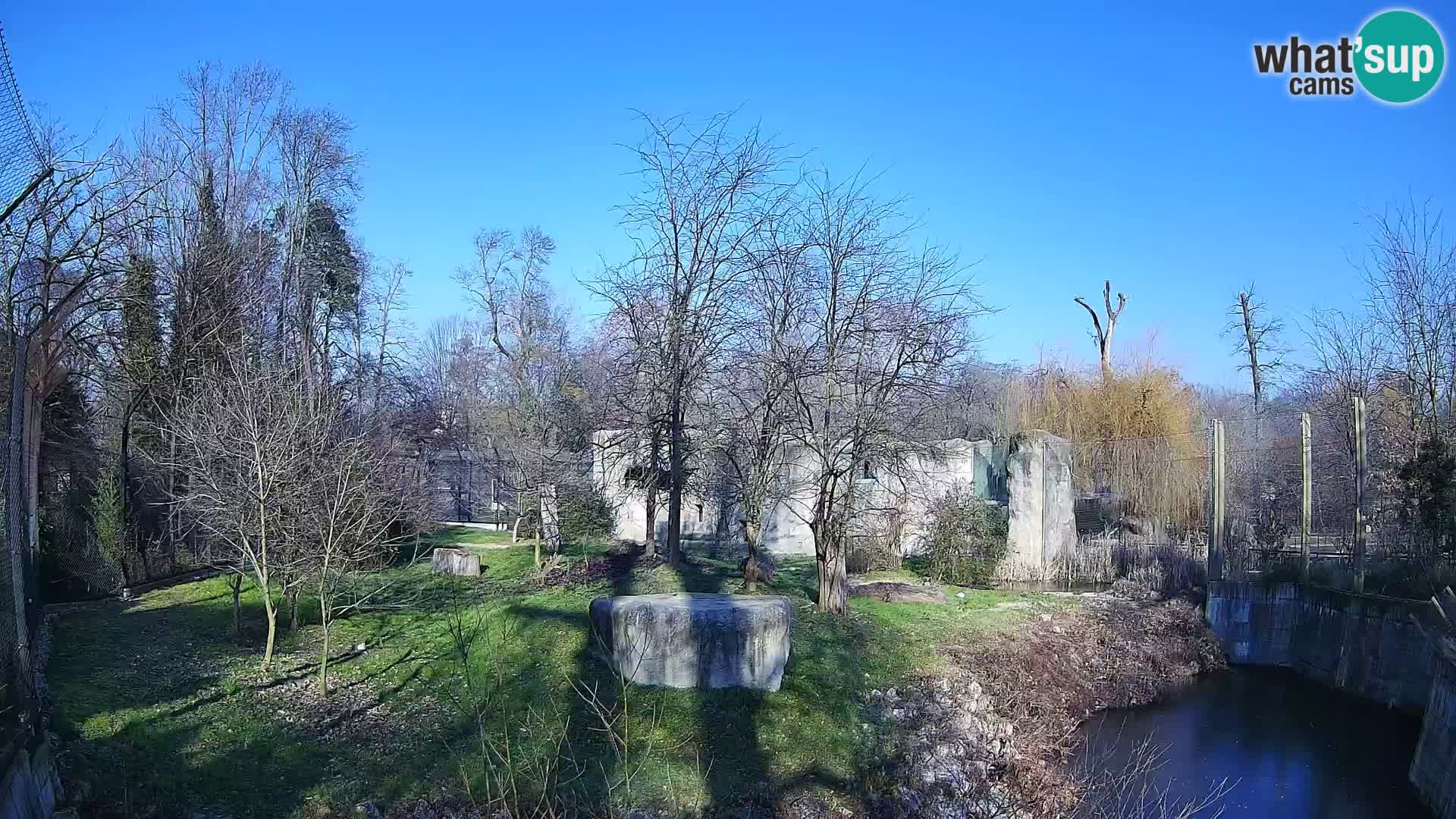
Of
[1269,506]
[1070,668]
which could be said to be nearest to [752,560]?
[1070,668]

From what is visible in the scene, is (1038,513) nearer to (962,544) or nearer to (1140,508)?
(962,544)

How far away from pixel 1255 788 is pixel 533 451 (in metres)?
14.4

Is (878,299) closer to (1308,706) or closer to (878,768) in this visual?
(878,768)

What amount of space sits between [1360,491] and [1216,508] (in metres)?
2.64

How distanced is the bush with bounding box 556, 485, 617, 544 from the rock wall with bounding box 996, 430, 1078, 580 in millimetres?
8990

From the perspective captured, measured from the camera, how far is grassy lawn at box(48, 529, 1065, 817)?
7.74m

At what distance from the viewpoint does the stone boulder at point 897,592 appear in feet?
52.5

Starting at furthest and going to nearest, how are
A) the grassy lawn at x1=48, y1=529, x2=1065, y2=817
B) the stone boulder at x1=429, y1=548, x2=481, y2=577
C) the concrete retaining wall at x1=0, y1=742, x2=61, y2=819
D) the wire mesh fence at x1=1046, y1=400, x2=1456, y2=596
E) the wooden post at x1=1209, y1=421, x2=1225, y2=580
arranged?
the stone boulder at x1=429, y1=548, x2=481, y2=577 < the wooden post at x1=1209, y1=421, x2=1225, y2=580 < the wire mesh fence at x1=1046, y1=400, x2=1456, y2=596 < the grassy lawn at x1=48, y1=529, x2=1065, y2=817 < the concrete retaining wall at x1=0, y1=742, x2=61, y2=819

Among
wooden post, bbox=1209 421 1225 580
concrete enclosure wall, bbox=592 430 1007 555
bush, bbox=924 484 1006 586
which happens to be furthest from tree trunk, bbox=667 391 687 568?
wooden post, bbox=1209 421 1225 580

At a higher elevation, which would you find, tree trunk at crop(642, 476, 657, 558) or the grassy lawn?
tree trunk at crop(642, 476, 657, 558)

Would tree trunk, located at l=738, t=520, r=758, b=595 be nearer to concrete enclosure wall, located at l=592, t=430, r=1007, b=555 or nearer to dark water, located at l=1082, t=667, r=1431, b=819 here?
concrete enclosure wall, located at l=592, t=430, r=1007, b=555

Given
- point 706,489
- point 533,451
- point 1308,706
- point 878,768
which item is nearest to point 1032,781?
point 878,768

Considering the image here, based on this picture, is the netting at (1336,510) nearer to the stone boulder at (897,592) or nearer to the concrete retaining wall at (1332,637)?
the concrete retaining wall at (1332,637)

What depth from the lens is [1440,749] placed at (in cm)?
940
